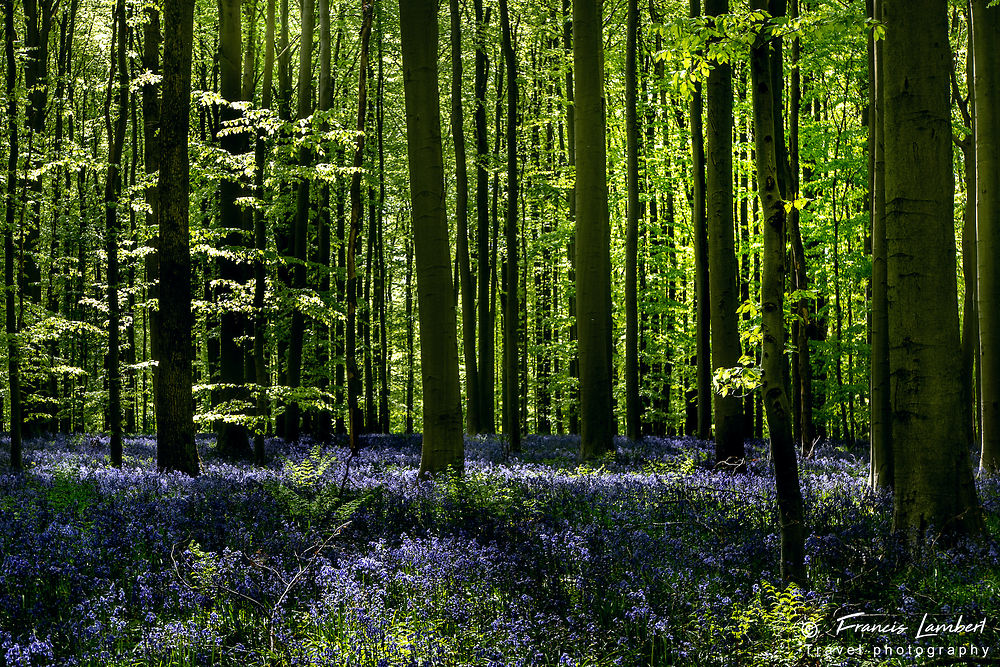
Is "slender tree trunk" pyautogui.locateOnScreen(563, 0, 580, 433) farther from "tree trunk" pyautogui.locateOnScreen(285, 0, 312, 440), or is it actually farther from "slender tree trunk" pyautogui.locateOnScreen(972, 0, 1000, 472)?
"slender tree trunk" pyautogui.locateOnScreen(972, 0, 1000, 472)

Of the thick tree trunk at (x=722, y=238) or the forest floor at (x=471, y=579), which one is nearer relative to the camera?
the forest floor at (x=471, y=579)

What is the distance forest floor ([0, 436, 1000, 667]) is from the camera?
394 cm

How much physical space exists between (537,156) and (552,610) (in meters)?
28.1

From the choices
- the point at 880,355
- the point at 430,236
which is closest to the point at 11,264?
the point at 430,236

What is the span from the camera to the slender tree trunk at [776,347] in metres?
4.76

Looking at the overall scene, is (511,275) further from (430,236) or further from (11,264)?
(11,264)

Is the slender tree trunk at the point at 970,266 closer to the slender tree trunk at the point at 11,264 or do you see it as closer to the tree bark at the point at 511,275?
the tree bark at the point at 511,275

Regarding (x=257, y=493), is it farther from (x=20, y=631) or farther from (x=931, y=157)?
(x=931, y=157)

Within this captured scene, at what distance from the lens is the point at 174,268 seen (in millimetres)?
10500

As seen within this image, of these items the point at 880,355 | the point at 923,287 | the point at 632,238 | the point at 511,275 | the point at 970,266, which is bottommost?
the point at 880,355

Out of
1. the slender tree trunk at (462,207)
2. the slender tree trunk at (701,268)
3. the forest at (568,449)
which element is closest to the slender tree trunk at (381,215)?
the slender tree trunk at (462,207)

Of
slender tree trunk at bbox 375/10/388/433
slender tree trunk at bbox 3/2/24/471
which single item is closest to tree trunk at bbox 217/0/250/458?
slender tree trunk at bbox 3/2/24/471

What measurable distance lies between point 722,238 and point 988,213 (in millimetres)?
3912

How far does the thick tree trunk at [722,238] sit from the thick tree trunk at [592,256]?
6.54ft
